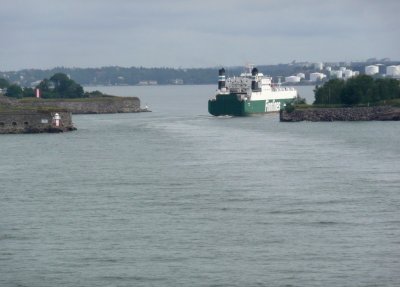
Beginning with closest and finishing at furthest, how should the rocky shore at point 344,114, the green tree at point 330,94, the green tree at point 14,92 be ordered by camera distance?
1. the rocky shore at point 344,114
2. the green tree at point 330,94
3. the green tree at point 14,92

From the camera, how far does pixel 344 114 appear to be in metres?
70.6

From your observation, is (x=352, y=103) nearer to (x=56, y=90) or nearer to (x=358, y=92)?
(x=358, y=92)

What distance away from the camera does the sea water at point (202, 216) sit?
67.3 feet

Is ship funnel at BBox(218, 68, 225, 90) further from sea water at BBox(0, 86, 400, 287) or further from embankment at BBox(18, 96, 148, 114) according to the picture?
sea water at BBox(0, 86, 400, 287)

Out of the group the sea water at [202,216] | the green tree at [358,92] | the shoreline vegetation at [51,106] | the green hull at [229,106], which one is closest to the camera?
the sea water at [202,216]

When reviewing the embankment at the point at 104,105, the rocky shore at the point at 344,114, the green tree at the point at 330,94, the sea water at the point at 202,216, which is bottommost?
the embankment at the point at 104,105

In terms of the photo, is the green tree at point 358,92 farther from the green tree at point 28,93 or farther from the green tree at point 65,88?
the green tree at point 28,93

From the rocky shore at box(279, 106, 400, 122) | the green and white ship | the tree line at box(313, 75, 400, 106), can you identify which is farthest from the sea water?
the green and white ship

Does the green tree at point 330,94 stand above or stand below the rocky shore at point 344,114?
above

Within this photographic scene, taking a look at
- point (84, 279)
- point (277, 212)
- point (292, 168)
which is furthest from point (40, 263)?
point (292, 168)

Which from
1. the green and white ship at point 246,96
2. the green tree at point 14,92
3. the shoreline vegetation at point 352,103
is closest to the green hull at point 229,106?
the green and white ship at point 246,96

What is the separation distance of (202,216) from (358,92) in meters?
48.9

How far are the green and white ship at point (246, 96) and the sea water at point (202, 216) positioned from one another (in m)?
37.5

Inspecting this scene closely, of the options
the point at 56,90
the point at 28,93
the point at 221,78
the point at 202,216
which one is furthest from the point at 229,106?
the point at 202,216
